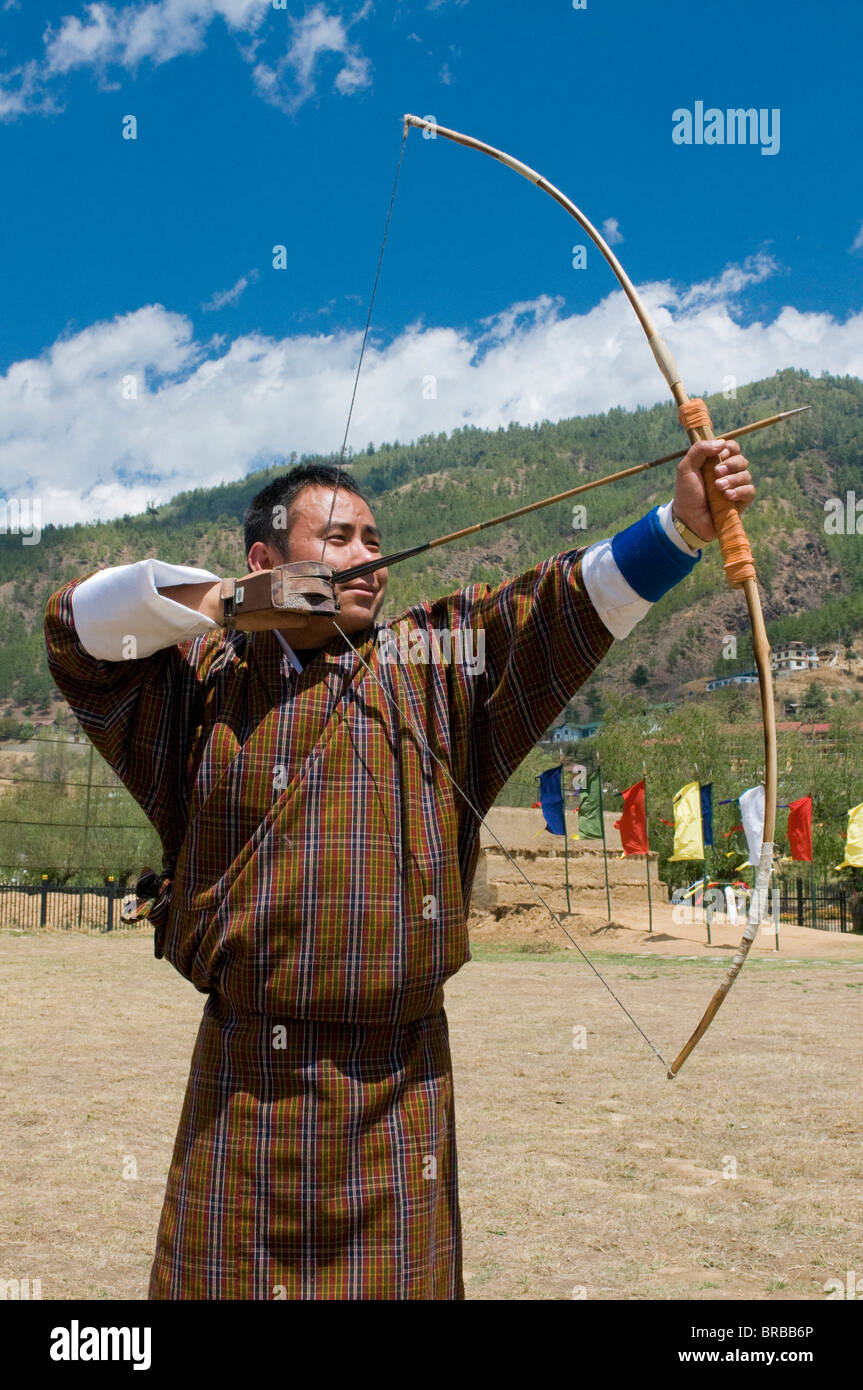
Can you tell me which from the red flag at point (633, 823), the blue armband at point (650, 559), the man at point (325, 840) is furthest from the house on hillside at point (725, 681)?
the blue armband at point (650, 559)

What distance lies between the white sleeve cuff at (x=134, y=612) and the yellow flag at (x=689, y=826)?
22.7 m

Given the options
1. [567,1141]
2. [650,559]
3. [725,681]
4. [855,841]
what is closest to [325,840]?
[650,559]

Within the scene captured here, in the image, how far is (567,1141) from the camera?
7.38 meters

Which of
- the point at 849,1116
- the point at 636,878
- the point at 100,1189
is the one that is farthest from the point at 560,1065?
the point at 636,878

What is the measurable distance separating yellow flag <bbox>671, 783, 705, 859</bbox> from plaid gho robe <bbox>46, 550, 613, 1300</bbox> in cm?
2234

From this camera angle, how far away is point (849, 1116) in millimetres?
8070

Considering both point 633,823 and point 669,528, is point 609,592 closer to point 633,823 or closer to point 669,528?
point 669,528

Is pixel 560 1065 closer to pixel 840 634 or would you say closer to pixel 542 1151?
pixel 542 1151

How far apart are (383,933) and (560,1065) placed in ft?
27.6

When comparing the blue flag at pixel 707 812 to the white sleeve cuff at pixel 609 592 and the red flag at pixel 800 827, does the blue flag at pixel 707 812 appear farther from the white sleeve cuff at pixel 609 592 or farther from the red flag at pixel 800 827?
the white sleeve cuff at pixel 609 592

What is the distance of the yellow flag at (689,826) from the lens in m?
24.5

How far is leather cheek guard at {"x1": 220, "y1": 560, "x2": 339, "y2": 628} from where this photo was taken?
95.0 inches

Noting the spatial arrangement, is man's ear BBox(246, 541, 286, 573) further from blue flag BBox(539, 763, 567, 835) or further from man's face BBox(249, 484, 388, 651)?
blue flag BBox(539, 763, 567, 835)
